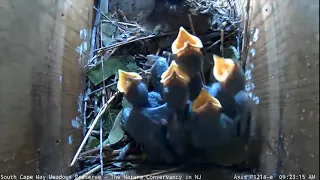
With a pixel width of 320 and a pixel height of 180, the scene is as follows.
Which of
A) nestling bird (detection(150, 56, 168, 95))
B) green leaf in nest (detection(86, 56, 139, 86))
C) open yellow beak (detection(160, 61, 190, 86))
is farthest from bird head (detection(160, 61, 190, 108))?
green leaf in nest (detection(86, 56, 139, 86))

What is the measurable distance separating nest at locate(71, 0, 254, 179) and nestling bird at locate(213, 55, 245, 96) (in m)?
0.15

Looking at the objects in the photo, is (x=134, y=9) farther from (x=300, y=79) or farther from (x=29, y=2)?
(x=300, y=79)

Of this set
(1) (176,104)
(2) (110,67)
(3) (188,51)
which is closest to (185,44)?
(3) (188,51)

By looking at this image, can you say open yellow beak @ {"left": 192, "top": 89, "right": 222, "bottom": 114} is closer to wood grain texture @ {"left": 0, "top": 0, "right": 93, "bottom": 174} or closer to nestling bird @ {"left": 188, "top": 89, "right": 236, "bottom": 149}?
nestling bird @ {"left": 188, "top": 89, "right": 236, "bottom": 149}

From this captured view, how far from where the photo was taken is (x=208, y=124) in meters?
0.84

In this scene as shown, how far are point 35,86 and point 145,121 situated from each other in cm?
22

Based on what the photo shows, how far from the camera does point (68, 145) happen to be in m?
0.96

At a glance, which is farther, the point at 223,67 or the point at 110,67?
the point at 110,67

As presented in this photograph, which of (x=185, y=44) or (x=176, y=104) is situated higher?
Answer: (x=185, y=44)

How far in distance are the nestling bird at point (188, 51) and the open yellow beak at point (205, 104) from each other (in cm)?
5

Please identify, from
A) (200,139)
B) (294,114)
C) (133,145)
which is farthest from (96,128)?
(294,114)

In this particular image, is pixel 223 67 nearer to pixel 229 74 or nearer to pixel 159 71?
pixel 229 74

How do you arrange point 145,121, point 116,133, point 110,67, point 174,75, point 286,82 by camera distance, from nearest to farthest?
point 286,82, point 174,75, point 145,121, point 116,133, point 110,67

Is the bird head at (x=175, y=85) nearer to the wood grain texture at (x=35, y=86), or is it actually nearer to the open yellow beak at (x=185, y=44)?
the open yellow beak at (x=185, y=44)
